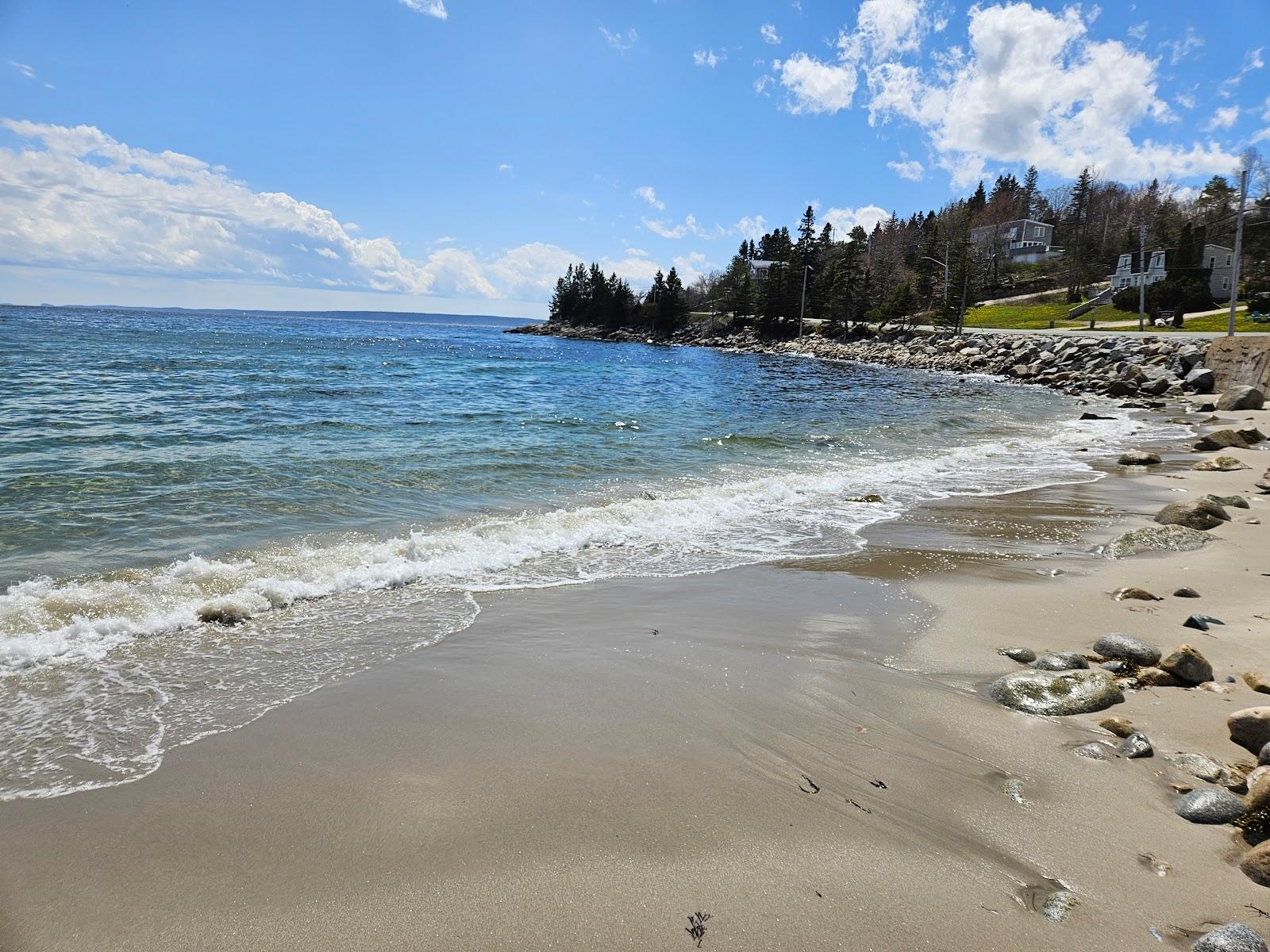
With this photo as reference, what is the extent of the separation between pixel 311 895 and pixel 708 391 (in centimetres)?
3533

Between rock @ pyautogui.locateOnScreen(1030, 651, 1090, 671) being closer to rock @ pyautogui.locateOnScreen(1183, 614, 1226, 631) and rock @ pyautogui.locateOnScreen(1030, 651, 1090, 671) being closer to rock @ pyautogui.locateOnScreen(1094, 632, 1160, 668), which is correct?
rock @ pyautogui.locateOnScreen(1094, 632, 1160, 668)

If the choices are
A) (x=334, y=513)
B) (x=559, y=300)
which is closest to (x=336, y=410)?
(x=334, y=513)

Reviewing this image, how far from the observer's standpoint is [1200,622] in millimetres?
5949

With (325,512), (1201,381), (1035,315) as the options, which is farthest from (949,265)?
(325,512)

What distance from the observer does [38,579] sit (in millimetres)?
6859

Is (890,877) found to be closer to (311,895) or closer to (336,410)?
(311,895)

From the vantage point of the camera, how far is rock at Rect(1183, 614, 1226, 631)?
5922mm

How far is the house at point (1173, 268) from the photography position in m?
66.3

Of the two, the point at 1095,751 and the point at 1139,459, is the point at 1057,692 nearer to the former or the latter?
the point at 1095,751

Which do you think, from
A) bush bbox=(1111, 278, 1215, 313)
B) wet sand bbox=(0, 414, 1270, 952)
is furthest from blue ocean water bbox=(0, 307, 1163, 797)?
bush bbox=(1111, 278, 1215, 313)

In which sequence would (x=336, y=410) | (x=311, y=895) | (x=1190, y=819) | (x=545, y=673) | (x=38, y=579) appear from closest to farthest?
(x=311, y=895) < (x=1190, y=819) < (x=545, y=673) < (x=38, y=579) < (x=336, y=410)

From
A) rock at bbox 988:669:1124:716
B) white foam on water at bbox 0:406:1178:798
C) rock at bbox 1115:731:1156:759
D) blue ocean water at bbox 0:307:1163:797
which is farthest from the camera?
blue ocean water at bbox 0:307:1163:797

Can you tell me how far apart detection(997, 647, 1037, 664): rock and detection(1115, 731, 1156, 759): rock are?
1.33 m

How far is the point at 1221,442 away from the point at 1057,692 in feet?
60.6
